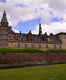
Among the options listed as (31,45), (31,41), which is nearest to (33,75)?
(31,45)

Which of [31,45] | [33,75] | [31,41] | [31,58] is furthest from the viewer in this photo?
[31,41]

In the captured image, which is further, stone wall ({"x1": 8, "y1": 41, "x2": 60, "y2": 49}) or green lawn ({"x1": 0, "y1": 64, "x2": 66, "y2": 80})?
stone wall ({"x1": 8, "y1": 41, "x2": 60, "y2": 49})

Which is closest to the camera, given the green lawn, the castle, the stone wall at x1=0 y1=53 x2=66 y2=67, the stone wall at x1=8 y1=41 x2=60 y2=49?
the green lawn

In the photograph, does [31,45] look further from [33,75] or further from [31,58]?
[33,75]

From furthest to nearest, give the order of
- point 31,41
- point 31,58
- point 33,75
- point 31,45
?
point 31,41 < point 31,45 < point 31,58 < point 33,75

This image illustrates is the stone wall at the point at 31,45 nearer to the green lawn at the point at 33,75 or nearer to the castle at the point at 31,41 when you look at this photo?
the castle at the point at 31,41

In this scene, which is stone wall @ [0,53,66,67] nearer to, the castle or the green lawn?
the green lawn

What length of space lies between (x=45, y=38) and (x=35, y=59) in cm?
2280

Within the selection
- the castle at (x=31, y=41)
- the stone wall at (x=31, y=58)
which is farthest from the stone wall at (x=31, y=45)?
the stone wall at (x=31, y=58)

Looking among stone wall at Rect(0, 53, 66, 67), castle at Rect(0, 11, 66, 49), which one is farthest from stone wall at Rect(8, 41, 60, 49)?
stone wall at Rect(0, 53, 66, 67)

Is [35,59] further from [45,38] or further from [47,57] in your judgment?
[45,38]

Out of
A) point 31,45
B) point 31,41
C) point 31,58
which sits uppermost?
point 31,41

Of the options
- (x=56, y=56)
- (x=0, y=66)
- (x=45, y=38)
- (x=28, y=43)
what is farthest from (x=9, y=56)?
(x=45, y=38)

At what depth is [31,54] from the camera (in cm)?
1834
